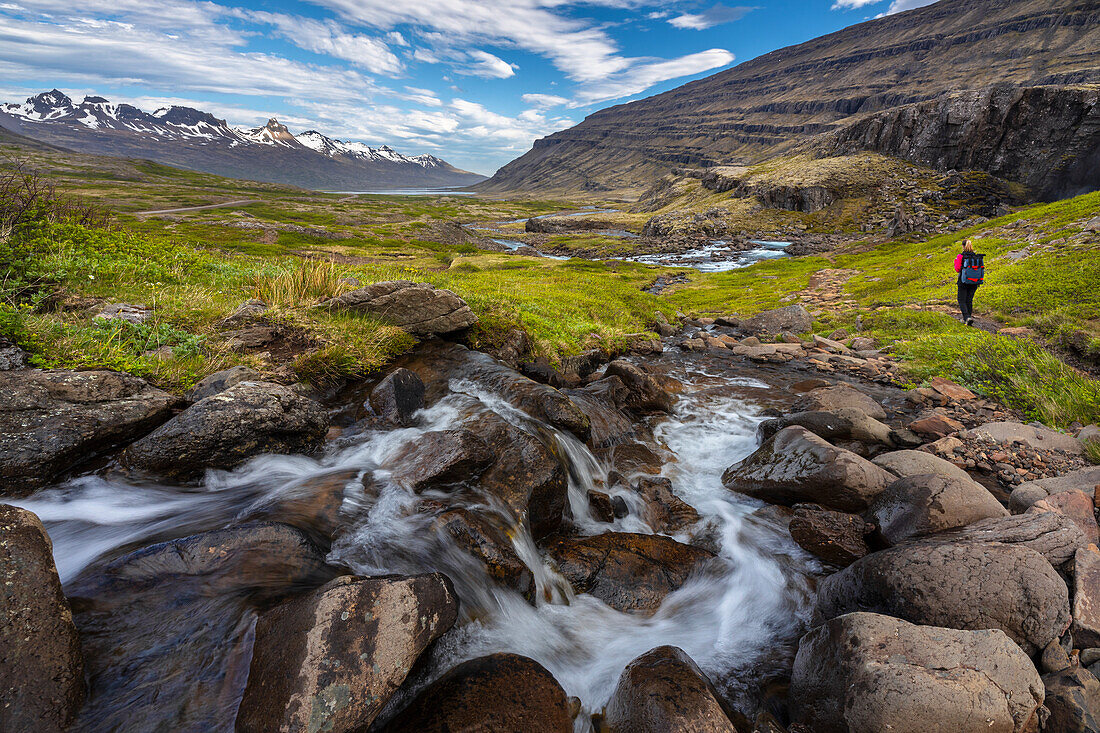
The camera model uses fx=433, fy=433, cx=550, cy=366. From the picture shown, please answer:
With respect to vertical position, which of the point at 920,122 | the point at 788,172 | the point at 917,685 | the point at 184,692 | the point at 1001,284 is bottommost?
the point at 184,692

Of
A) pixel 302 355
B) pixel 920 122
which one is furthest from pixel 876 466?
pixel 920 122

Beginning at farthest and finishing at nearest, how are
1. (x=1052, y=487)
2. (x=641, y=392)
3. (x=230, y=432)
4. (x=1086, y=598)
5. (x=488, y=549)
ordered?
(x=641, y=392)
(x=1052, y=487)
(x=230, y=432)
(x=488, y=549)
(x=1086, y=598)

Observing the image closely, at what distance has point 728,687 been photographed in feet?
18.3

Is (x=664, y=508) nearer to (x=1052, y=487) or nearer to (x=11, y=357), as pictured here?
(x=1052, y=487)

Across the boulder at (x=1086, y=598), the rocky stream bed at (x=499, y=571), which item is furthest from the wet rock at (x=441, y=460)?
the boulder at (x=1086, y=598)

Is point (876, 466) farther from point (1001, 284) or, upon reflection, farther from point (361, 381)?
point (1001, 284)

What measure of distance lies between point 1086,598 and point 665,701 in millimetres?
5000

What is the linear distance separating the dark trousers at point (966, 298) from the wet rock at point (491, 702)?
71.1 ft

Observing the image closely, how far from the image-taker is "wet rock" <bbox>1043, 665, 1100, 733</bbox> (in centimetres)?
400

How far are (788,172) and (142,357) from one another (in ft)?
433

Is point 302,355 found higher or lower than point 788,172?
lower

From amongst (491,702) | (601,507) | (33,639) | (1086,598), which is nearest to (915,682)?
(1086,598)

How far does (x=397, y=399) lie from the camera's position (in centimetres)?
898

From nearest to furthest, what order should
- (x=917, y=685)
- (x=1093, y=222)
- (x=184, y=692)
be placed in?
1. (x=184, y=692)
2. (x=917, y=685)
3. (x=1093, y=222)
